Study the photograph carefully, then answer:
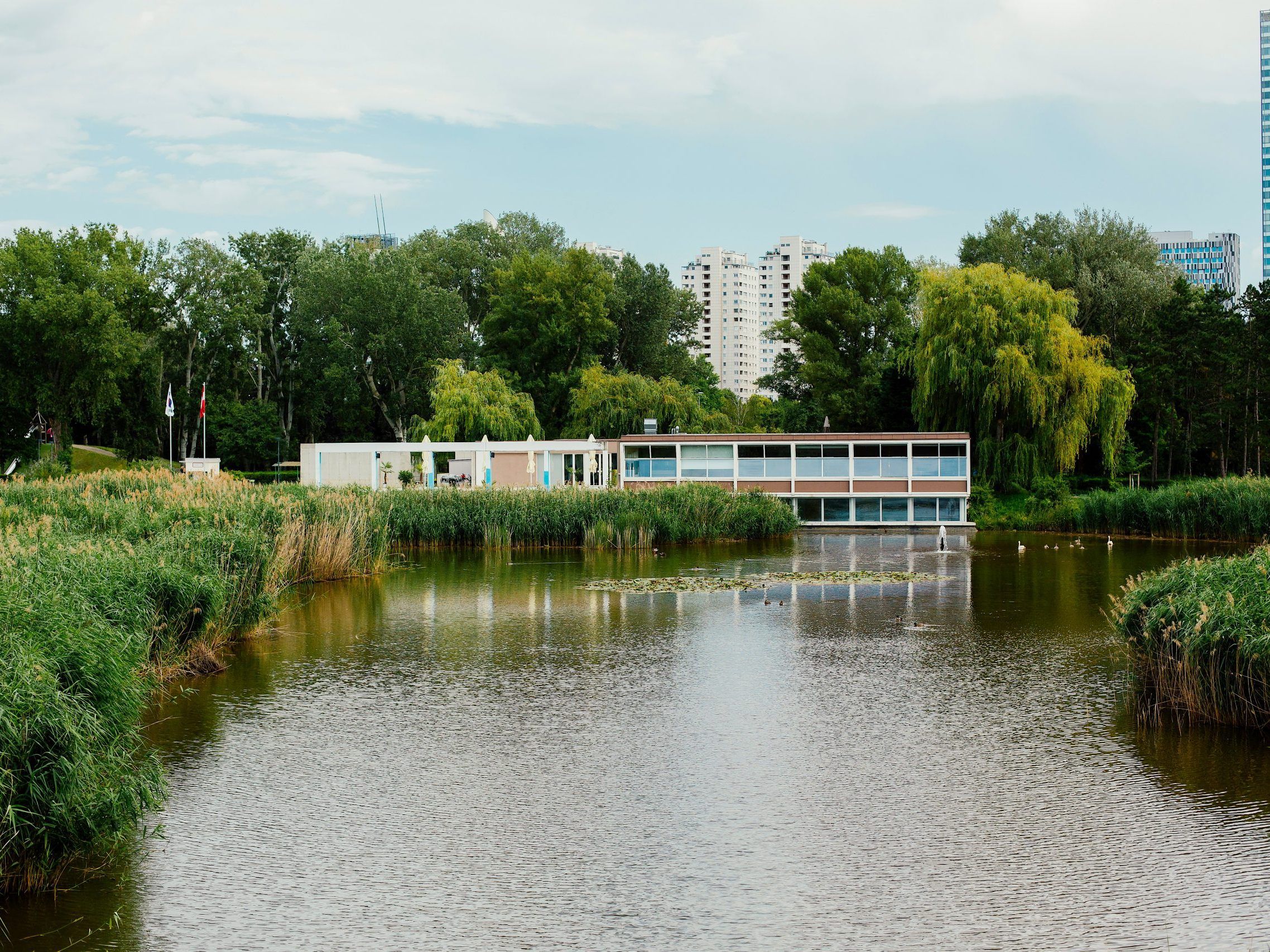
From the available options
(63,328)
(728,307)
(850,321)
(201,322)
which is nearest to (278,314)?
(201,322)

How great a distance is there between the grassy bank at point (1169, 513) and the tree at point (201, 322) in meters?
38.3

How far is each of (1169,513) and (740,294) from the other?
136 m

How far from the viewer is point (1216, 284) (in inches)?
2008

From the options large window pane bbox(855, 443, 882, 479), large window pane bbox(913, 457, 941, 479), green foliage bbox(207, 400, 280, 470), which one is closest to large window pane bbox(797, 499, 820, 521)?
large window pane bbox(855, 443, 882, 479)

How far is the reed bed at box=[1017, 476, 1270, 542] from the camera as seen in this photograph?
30.8m

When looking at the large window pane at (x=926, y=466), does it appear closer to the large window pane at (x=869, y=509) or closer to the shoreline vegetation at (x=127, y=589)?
the large window pane at (x=869, y=509)

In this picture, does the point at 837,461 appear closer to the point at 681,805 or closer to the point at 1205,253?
the point at 681,805

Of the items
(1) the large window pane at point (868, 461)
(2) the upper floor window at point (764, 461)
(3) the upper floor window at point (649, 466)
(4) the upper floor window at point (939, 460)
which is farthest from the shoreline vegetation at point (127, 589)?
(4) the upper floor window at point (939, 460)

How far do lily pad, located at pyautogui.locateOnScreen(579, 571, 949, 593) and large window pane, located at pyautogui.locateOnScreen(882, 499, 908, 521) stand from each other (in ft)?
53.6

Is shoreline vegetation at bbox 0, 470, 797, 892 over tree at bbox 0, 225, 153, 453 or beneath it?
beneath

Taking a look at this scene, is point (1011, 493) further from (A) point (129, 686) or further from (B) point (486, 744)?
(A) point (129, 686)

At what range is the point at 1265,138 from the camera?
187125 millimetres

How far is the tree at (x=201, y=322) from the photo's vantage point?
59.9m

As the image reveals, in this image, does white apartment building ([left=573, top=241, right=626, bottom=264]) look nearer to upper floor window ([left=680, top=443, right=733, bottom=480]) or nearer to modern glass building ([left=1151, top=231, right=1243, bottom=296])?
upper floor window ([left=680, top=443, right=733, bottom=480])
